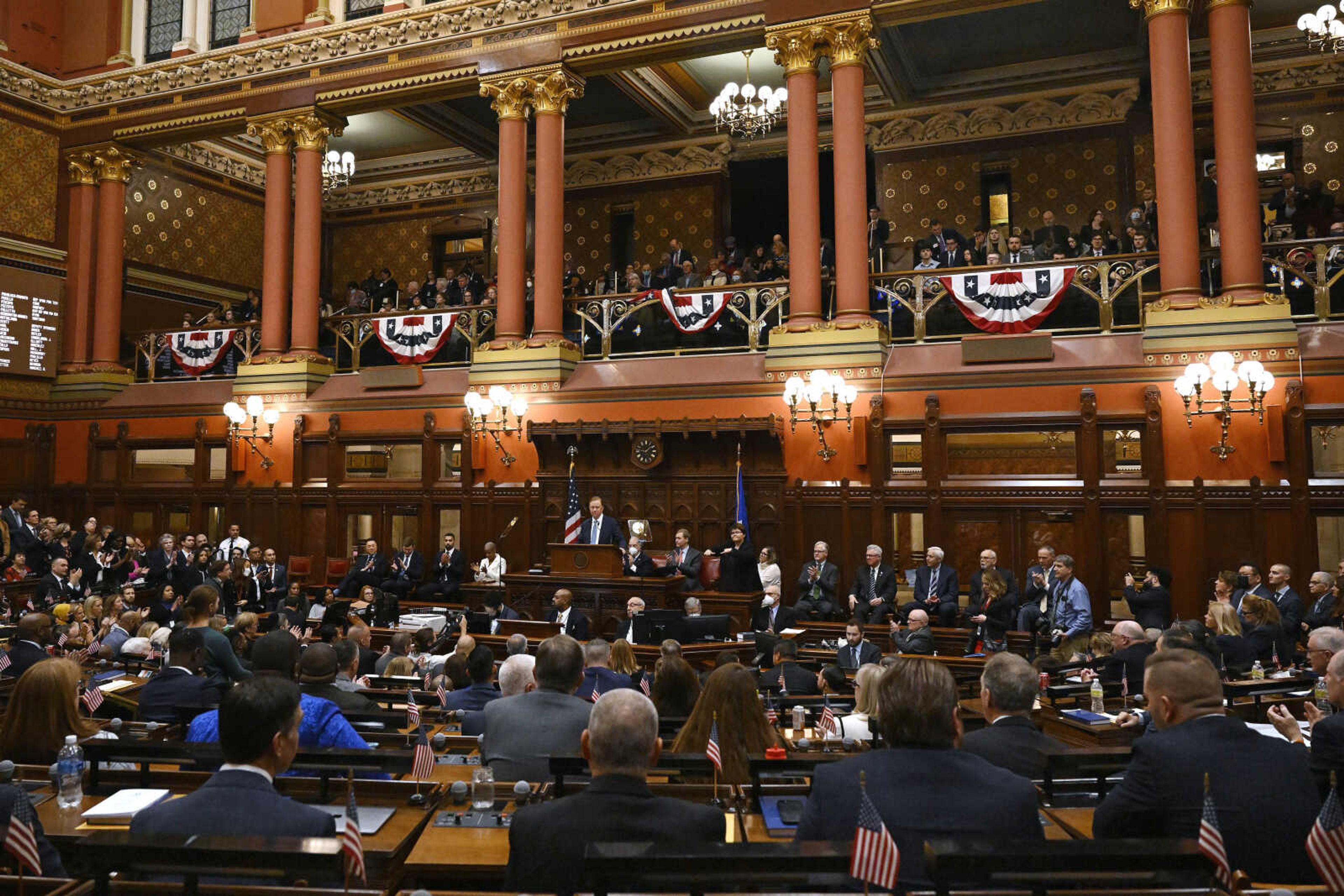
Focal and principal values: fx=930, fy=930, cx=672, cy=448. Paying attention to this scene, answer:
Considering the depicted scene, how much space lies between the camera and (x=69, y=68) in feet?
62.0

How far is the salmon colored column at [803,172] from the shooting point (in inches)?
536

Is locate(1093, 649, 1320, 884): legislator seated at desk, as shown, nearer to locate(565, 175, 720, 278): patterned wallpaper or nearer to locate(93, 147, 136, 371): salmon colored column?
locate(565, 175, 720, 278): patterned wallpaper

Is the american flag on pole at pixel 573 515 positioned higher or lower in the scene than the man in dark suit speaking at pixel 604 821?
higher

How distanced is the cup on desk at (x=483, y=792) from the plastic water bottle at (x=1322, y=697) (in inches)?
181

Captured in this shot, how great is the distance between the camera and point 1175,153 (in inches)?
473

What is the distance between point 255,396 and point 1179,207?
48.3 ft

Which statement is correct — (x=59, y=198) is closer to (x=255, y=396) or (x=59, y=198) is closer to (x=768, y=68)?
(x=255, y=396)

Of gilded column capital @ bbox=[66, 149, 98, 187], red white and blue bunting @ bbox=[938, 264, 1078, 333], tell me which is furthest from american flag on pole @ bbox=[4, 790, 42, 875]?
gilded column capital @ bbox=[66, 149, 98, 187]

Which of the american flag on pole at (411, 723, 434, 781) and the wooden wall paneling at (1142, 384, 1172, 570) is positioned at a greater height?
the wooden wall paneling at (1142, 384, 1172, 570)

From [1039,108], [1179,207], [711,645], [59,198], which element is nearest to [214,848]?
[711,645]

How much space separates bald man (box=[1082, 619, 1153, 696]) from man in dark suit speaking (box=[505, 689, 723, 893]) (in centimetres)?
488

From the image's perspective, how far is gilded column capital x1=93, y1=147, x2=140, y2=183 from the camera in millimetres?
18531

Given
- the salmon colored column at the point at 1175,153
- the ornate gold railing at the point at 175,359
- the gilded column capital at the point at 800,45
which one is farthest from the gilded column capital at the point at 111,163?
the salmon colored column at the point at 1175,153

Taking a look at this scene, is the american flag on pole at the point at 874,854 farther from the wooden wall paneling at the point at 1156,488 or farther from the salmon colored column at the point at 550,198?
the salmon colored column at the point at 550,198
